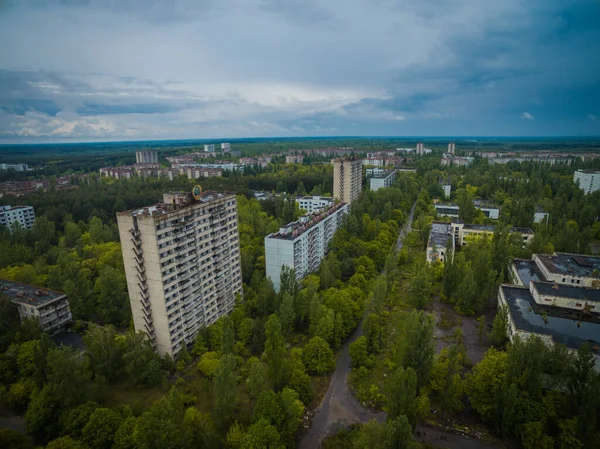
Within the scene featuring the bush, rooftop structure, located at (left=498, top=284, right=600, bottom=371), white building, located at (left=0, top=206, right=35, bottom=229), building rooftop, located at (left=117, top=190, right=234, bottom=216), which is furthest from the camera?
white building, located at (left=0, top=206, right=35, bottom=229)

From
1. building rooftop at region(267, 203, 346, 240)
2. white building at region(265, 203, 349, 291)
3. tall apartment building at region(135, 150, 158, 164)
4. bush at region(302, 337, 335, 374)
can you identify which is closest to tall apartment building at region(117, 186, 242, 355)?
white building at region(265, 203, 349, 291)

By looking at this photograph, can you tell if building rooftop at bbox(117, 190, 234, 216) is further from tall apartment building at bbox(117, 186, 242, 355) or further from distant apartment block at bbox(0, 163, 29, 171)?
distant apartment block at bbox(0, 163, 29, 171)

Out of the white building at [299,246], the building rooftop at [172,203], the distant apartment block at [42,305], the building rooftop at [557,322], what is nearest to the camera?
the building rooftop at [557,322]

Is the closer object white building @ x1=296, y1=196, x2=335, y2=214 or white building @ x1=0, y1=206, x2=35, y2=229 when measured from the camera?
white building @ x1=0, y1=206, x2=35, y2=229

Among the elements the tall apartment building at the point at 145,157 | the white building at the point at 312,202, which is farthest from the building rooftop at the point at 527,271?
the tall apartment building at the point at 145,157

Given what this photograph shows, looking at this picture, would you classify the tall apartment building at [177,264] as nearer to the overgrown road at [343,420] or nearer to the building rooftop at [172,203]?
the building rooftop at [172,203]

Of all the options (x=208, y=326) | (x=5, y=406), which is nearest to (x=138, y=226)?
(x=208, y=326)

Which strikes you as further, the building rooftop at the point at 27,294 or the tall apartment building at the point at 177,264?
the building rooftop at the point at 27,294
